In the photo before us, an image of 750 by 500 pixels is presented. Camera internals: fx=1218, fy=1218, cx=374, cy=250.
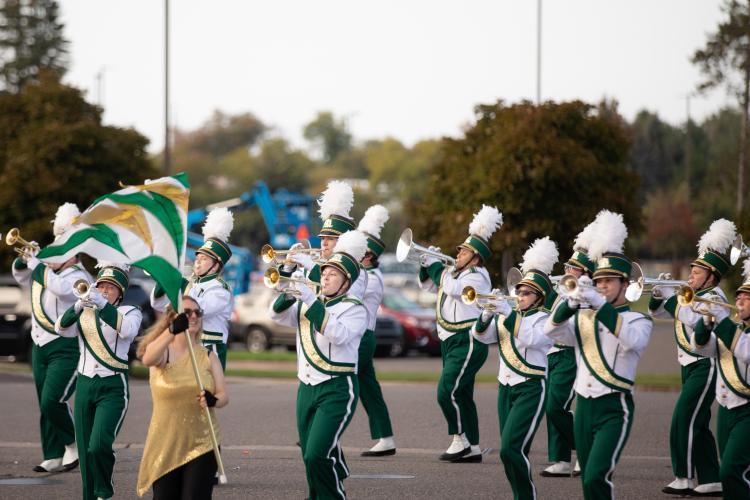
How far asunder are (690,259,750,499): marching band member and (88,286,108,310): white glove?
4.43 meters

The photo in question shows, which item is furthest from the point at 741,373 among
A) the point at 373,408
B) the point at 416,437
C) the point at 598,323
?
the point at 416,437

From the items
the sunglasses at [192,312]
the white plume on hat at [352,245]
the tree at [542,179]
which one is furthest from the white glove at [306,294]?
the tree at [542,179]

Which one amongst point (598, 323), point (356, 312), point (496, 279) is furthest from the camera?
point (496, 279)

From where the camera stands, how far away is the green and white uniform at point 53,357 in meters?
10.9

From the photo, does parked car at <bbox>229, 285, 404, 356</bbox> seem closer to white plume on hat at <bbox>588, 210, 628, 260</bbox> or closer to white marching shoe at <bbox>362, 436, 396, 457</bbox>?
white marching shoe at <bbox>362, 436, 396, 457</bbox>

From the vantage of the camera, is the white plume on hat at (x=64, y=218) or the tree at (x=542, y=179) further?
the tree at (x=542, y=179)

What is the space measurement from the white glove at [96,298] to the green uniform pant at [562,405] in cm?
408

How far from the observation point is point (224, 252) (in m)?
11.3

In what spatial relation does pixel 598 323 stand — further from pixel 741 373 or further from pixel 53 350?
pixel 53 350

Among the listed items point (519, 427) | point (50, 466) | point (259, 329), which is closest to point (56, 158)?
point (259, 329)

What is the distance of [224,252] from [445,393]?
252 cm

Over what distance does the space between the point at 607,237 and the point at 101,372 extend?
13.1 feet

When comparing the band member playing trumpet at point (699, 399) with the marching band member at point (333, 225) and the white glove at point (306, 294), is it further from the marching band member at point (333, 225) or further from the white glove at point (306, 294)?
the white glove at point (306, 294)

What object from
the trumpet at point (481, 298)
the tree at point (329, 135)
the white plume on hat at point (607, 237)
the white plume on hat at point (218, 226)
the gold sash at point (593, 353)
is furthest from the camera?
the tree at point (329, 135)
